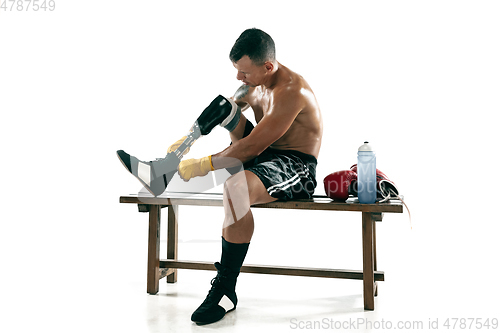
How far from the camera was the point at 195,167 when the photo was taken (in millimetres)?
2656

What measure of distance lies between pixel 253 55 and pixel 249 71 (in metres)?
0.09

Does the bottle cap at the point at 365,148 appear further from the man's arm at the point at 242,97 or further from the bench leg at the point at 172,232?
the bench leg at the point at 172,232

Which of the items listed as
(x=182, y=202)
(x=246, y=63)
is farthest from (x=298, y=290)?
(x=246, y=63)

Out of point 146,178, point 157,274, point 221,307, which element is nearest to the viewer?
point 221,307

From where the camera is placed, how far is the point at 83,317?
250cm

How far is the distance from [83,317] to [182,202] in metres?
0.74

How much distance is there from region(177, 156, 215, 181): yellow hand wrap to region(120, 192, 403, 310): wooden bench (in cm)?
14

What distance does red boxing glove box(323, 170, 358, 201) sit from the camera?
2656 mm

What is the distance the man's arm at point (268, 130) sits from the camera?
8.46ft

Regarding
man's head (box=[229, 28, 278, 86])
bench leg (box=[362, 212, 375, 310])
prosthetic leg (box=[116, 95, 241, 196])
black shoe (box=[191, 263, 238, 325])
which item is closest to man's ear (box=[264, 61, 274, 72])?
man's head (box=[229, 28, 278, 86])

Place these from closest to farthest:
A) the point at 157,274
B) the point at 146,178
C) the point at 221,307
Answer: the point at 221,307 → the point at 146,178 → the point at 157,274

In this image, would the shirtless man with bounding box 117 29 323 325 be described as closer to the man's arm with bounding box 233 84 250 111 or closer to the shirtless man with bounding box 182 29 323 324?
the shirtless man with bounding box 182 29 323 324

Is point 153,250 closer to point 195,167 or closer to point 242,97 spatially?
point 195,167

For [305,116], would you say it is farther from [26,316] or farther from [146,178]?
[26,316]
